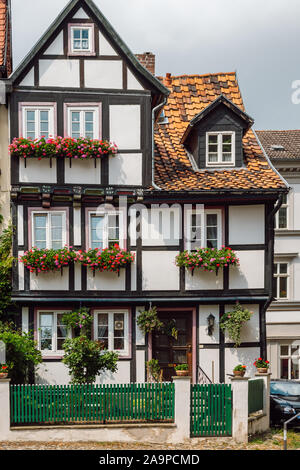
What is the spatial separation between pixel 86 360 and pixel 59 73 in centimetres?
836

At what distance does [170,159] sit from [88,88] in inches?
137

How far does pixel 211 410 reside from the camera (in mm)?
16625

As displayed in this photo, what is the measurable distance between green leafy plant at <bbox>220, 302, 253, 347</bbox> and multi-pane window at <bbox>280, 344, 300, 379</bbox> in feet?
36.3

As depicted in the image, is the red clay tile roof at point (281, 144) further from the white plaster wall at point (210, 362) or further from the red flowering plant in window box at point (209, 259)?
the white plaster wall at point (210, 362)

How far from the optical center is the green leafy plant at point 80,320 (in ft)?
64.2

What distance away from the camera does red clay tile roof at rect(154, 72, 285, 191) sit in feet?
66.4

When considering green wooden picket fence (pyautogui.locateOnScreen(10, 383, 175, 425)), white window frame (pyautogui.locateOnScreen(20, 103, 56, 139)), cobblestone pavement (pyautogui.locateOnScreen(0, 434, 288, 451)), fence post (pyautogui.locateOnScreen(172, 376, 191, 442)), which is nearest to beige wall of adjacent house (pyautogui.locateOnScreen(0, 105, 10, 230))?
white window frame (pyautogui.locateOnScreen(20, 103, 56, 139))

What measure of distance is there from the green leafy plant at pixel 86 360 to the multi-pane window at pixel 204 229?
166 inches

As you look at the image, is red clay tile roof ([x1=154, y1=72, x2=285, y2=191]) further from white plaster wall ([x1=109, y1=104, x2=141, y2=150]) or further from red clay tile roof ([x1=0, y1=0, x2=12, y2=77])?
red clay tile roof ([x1=0, y1=0, x2=12, y2=77])

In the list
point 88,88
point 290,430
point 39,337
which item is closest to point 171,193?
point 88,88

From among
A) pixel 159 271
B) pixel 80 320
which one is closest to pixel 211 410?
pixel 159 271

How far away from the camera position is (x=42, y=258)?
19.2 meters

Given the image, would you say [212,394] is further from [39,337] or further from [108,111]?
[108,111]

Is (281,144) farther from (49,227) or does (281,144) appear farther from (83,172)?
(49,227)
